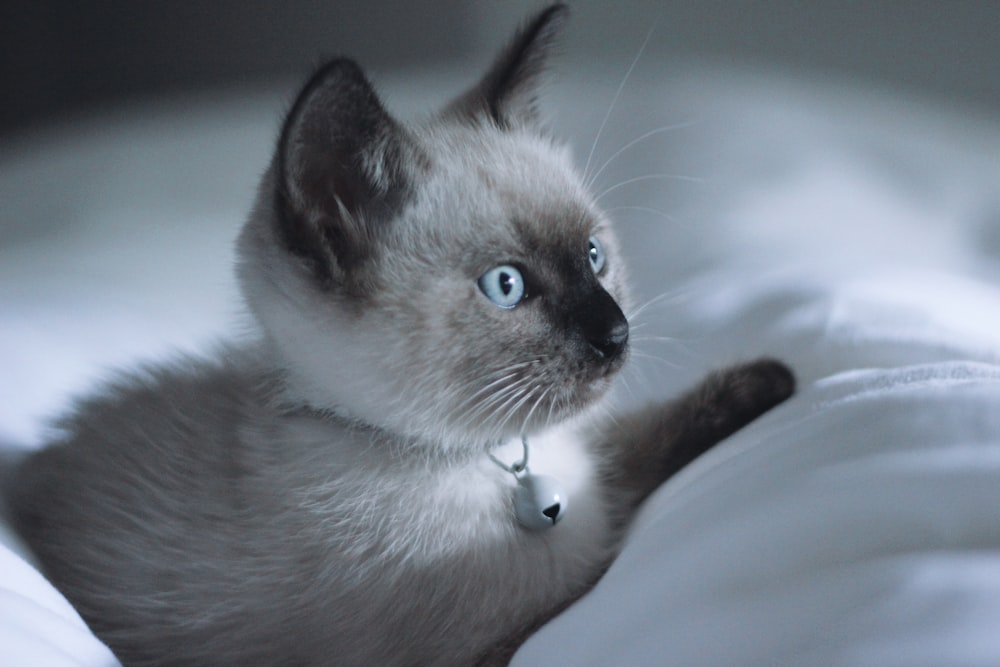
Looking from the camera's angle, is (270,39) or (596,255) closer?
(596,255)

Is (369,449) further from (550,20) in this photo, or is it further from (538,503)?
(550,20)

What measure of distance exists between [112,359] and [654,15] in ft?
4.59

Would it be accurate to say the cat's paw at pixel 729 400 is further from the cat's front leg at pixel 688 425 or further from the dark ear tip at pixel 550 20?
the dark ear tip at pixel 550 20

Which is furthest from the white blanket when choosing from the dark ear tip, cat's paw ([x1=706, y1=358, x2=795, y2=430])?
the dark ear tip

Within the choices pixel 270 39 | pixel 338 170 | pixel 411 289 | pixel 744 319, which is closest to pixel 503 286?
pixel 411 289

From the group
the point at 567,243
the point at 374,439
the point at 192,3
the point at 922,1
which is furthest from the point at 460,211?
the point at 192,3

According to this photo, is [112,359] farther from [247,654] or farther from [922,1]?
[922,1]

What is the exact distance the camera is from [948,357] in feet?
2.99

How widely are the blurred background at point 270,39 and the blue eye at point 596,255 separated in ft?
3.76

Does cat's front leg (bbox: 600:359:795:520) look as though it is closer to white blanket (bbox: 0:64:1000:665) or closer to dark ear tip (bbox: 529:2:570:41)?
white blanket (bbox: 0:64:1000:665)

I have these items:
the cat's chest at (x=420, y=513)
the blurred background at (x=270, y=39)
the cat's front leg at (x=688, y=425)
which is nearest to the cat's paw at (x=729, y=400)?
the cat's front leg at (x=688, y=425)

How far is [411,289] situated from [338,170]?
0.42 feet

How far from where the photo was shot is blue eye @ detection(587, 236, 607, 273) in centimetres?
95

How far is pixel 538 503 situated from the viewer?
0.86m
